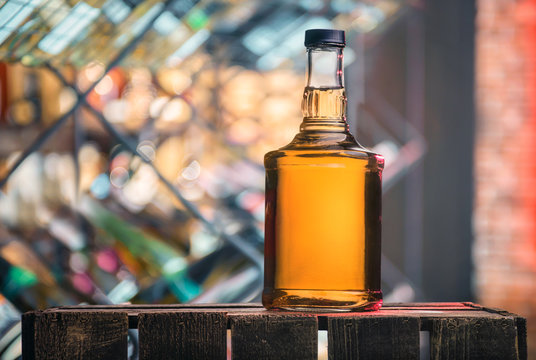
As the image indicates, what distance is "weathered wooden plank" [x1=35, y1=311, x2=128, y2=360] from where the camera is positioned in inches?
38.8

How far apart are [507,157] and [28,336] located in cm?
318

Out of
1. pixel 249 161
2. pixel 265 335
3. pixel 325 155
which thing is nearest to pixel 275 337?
pixel 265 335

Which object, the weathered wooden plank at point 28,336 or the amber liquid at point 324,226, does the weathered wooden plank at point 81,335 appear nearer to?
the weathered wooden plank at point 28,336

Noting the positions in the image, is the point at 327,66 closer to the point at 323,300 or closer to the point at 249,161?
the point at 323,300

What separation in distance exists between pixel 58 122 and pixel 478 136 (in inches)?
86.8

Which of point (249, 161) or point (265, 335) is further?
point (249, 161)

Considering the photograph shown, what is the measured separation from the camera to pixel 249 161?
4.61m

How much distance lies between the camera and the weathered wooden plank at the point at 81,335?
99 cm

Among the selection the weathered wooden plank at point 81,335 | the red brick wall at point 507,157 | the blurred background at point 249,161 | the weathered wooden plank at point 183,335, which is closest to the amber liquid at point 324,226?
the weathered wooden plank at point 183,335

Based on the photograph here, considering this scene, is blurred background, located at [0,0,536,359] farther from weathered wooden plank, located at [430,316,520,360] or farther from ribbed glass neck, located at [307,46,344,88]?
weathered wooden plank, located at [430,316,520,360]

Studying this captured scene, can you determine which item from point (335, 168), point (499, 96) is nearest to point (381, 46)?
point (499, 96)

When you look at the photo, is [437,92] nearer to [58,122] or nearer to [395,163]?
[395,163]

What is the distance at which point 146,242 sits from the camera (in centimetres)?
333

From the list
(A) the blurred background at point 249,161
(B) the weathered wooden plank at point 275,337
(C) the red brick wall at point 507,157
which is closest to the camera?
(B) the weathered wooden plank at point 275,337
